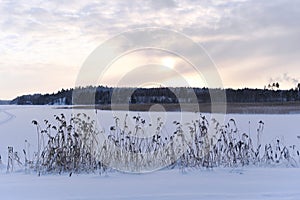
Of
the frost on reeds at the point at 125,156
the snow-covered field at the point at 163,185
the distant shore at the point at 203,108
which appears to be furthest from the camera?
the distant shore at the point at 203,108

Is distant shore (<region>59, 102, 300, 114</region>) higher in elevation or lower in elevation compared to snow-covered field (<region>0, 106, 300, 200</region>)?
higher

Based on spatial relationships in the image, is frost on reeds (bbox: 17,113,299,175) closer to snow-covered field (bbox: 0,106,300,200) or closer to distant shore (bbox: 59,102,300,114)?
snow-covered field (bbox: 0,106,300,200)

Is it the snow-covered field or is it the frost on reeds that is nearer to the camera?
the snow-covered field

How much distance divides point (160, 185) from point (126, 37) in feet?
12.6

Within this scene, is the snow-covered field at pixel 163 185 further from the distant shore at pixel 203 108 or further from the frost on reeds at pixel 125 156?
the distant shore at pixel 203 108

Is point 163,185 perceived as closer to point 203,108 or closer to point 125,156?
point 125,156

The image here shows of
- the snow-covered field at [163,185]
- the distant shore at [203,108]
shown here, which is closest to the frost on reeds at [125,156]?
the snow-covered field at [163,185]

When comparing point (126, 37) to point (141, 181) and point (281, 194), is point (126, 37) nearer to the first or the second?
point (141, 181)

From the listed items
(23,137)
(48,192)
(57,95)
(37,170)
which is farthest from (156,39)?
(57,95)

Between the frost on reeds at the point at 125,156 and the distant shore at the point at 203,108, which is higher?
the distant shore at the point at 203,108

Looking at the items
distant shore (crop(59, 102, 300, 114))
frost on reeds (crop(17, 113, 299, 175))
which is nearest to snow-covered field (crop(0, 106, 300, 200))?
frost on reeds (crop(17, 113, 299, 175))

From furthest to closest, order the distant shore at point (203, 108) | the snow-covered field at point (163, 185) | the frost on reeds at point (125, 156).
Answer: the distant shore at point (203, 108), the frost on reeds at point (125, 156), the snow-covered field at point (163, 185)

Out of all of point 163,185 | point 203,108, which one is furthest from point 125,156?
point 203,108

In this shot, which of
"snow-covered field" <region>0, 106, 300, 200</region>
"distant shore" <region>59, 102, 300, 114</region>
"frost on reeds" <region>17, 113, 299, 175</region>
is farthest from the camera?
"distant shore" <region>59, 102, 300, 114</region>
